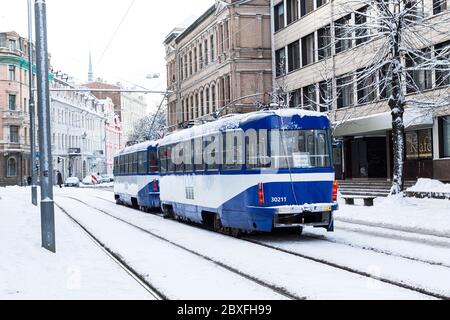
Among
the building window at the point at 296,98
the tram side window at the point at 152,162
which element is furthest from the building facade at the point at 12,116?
the tram side window at the point at 152,162

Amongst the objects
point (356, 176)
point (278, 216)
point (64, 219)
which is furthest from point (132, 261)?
point (356, 176)

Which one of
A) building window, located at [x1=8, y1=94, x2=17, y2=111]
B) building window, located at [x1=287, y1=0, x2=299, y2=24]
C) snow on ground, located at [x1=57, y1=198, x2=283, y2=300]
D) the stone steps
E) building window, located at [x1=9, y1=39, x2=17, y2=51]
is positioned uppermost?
building window, located at [x1=9, y1=39, x2=17, y2=51]

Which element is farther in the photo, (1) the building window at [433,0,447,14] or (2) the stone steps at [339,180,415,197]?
(2) the stone steps at [339,180,415,197]

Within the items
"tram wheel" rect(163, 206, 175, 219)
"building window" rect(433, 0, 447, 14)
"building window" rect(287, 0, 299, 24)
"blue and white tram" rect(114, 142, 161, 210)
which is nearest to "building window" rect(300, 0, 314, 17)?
"building window" rect(287, 0, 299, 24)

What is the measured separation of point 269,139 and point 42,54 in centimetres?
513

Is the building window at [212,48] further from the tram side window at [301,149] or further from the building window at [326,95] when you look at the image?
the tram side window at [301,149]

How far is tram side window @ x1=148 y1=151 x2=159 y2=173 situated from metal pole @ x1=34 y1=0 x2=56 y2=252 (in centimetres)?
1291

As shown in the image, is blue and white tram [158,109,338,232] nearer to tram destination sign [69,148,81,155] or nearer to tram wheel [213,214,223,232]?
tram wheel [213,214,223,232]

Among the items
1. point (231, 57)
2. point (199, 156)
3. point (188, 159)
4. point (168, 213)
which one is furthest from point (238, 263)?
point (231, 57)

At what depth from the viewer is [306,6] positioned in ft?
138

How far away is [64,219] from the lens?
23.5m

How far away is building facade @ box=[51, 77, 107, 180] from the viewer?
93.5 metres

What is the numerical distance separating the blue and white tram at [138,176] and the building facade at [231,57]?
33.7ft

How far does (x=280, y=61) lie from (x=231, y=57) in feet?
11.4
